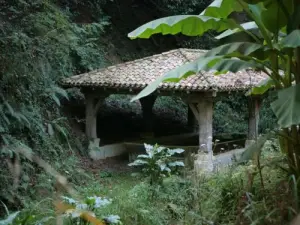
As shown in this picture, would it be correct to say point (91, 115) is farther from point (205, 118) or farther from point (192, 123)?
point (192, 123)

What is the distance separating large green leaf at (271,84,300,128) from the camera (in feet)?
8.41

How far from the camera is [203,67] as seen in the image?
3084 millimetres

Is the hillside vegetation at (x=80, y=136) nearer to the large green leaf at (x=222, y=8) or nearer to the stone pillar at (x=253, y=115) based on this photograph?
the large green leaf at (x=222, y=8)

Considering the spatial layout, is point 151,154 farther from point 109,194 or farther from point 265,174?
point 265,174

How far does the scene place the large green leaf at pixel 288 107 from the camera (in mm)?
2564

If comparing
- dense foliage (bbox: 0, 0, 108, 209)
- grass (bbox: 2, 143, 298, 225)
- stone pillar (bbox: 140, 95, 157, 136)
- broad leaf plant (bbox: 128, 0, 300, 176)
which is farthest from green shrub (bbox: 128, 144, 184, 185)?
stone pillar (bbox: 140, 95, 157, 136)

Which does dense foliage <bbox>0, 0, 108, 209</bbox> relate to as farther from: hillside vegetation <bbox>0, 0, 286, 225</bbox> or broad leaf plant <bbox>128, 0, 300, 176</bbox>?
broad leaf plant <bbox>128, 0, 300, 176</bbox>

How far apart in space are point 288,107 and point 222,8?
60.1 inches

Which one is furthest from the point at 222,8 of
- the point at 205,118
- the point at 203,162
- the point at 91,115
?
the point at 91,115

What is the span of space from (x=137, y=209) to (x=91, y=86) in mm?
5367

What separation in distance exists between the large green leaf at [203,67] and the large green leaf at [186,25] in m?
0.46

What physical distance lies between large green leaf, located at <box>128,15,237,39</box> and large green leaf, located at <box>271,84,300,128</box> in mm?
976

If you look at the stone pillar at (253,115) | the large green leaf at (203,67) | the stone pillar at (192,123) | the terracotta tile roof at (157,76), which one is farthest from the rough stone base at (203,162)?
the stone pillar at (192,123)

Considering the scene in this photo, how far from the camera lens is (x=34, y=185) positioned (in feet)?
22.4
